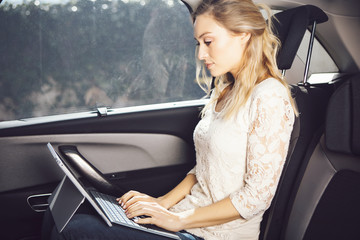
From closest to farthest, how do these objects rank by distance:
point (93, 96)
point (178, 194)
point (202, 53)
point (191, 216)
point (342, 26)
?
point (191, 216) → point (202, 53) → point (178, 194) → point (342, 26) → point (93, 96)

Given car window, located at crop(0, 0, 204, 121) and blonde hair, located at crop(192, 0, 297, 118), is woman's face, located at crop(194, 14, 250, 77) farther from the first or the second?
car window, located at crop(0, 0, 204, 121)

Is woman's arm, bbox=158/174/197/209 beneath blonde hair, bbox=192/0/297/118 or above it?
beneath

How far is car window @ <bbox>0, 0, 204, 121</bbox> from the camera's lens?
1748 mm

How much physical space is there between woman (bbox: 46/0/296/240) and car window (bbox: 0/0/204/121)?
0.53m

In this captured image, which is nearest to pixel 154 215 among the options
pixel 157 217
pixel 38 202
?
pixel 157 217

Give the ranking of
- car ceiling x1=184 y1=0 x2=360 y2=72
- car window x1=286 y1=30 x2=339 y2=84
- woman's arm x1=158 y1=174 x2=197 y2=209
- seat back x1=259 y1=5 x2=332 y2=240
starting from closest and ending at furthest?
seat back x1=259 y1=5 x2=332 y2=240, woman's arm x1=158 y1=174 x2=197 y2=209, car ceiling x1=184 y1=0 x2=360 y2=72, car window x1=286 y1=30 x2=339 y2=84

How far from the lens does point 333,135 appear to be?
1.28 m

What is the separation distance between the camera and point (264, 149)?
118 cm

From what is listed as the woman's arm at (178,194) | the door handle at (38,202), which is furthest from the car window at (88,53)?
the woman's arm at (178,194)

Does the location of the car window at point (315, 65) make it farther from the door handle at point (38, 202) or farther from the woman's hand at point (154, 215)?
the door handle at point (38, 202)

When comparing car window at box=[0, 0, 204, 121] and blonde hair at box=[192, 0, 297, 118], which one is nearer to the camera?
blonde hair at box=[192, 0, 297, 118]

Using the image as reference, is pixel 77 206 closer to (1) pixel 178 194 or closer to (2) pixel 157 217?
(2) pixel 157 217

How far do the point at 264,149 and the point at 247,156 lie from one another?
0.08 meters

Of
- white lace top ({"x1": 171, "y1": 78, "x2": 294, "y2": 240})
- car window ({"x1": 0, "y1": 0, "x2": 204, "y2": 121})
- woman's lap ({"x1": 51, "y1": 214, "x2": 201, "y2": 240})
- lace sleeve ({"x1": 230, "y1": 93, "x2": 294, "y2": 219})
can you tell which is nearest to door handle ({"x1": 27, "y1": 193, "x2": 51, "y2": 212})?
car window ({"x1": 0, "y1": 0, "x2": 204, "y2": 121})
